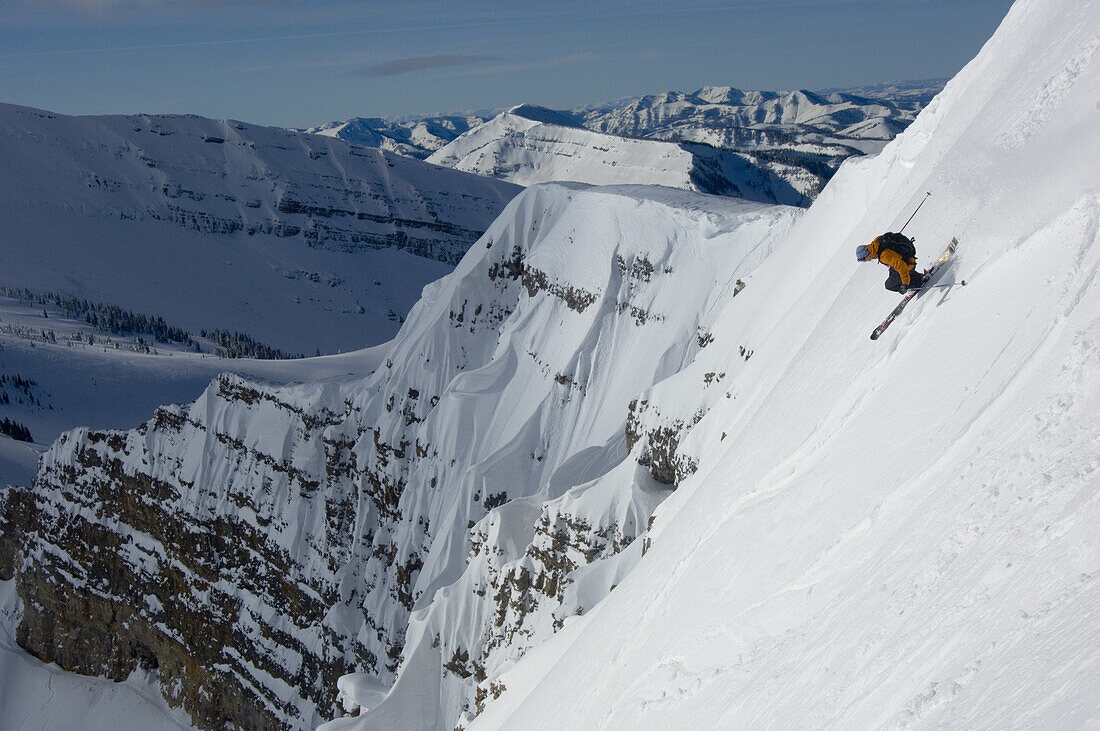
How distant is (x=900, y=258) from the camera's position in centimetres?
959

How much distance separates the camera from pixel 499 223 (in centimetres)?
4597

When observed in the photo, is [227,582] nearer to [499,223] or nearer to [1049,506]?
[499,223]

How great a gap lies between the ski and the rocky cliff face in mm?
14356

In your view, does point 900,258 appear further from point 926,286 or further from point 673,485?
point 673,485

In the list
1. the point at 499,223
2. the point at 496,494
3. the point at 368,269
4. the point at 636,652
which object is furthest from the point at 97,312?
the point at 636,652

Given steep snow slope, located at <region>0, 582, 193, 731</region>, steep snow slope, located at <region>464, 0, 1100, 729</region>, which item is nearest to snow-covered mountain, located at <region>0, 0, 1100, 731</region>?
steep snow slope, located at <region>464, 0, 1100, 729</region>

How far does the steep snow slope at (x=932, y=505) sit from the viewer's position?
16.0 feet

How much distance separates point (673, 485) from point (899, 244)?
14613 millimetres

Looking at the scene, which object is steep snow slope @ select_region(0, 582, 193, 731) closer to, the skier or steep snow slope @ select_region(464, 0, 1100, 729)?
steep snow slope @ select_region(464, 0, 1100, 729)

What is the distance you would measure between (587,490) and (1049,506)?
19737 mm

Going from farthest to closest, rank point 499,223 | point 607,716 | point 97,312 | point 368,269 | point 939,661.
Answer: point 368,269 → point 97,312 → point 499,223 → point 607,716 → point 939,661

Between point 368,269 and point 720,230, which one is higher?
point 368,269

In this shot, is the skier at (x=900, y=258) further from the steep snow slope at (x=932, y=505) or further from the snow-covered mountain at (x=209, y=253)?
the snow-covered mountain at (x=209, y=253)

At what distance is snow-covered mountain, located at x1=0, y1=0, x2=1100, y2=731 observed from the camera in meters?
5.73
